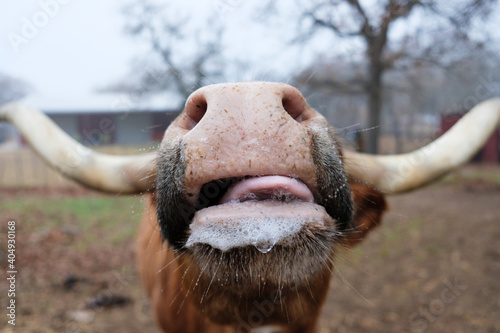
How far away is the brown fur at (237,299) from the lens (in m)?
1.44

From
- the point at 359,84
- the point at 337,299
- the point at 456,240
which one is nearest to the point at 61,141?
the point at 359,84

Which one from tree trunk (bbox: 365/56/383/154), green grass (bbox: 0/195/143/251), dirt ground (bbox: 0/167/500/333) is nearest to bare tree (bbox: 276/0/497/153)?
tree trunk (bbox: 365/56/383/154)

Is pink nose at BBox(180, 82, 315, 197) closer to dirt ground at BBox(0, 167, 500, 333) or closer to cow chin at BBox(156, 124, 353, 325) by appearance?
cow chin at BBox(156, 124, 353, 325)

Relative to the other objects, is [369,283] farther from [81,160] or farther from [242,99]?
[242,99]

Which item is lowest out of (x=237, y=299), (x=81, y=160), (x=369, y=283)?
(x=369, y=283)

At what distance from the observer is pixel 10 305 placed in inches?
153

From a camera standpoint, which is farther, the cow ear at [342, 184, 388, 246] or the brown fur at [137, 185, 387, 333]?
the cow ear at [342, 184, 388, 246]

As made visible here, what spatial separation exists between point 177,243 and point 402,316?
3627 mm

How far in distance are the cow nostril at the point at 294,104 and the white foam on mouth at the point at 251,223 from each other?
300mm

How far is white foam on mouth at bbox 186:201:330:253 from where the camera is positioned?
102cm

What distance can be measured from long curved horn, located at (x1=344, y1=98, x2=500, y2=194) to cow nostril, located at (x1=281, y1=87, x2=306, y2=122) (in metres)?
0.98

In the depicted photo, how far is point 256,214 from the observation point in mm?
1031

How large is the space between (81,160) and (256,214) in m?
1.59

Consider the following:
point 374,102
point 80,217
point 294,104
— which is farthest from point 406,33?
point 80,217
